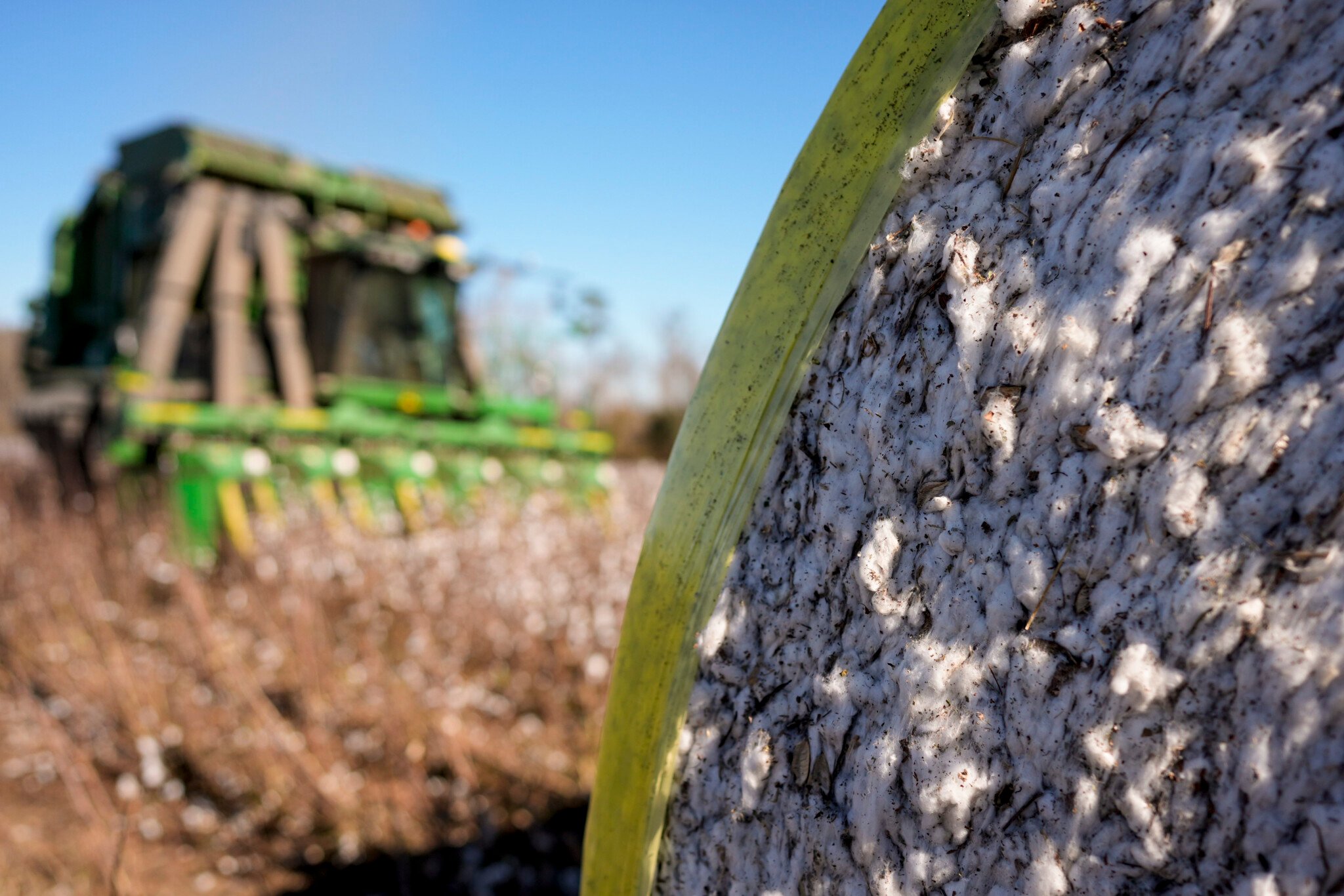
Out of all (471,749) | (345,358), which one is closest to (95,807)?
(471,749)

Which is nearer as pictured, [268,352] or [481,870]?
[481,870]

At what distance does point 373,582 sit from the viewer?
4.73m

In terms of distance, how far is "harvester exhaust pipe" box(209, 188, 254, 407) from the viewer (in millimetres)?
7125

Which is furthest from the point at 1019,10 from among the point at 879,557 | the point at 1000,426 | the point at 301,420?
the point at 301,420

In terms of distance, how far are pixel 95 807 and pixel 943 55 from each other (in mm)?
3161

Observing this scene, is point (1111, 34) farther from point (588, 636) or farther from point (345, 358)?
point (345, 358)

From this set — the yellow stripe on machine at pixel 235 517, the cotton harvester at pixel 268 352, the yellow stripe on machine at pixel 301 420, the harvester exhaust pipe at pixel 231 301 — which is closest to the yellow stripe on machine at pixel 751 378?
the yellow stripe on machine at pixel 235 517

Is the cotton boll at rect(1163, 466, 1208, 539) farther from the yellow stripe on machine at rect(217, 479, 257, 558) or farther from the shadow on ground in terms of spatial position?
the yellow stripe on machine at rect(217, 479, 257, 558)

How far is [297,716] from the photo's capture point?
3.41 m

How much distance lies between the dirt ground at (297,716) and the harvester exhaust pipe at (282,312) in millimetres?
2482

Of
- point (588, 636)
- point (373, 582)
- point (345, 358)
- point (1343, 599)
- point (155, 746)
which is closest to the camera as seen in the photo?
point (1343, 599)

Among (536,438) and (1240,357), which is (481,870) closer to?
(1240,357)

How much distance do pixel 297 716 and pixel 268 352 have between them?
5279 mm

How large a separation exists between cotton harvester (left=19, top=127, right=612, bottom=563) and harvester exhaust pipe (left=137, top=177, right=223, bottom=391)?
0.01 meters
